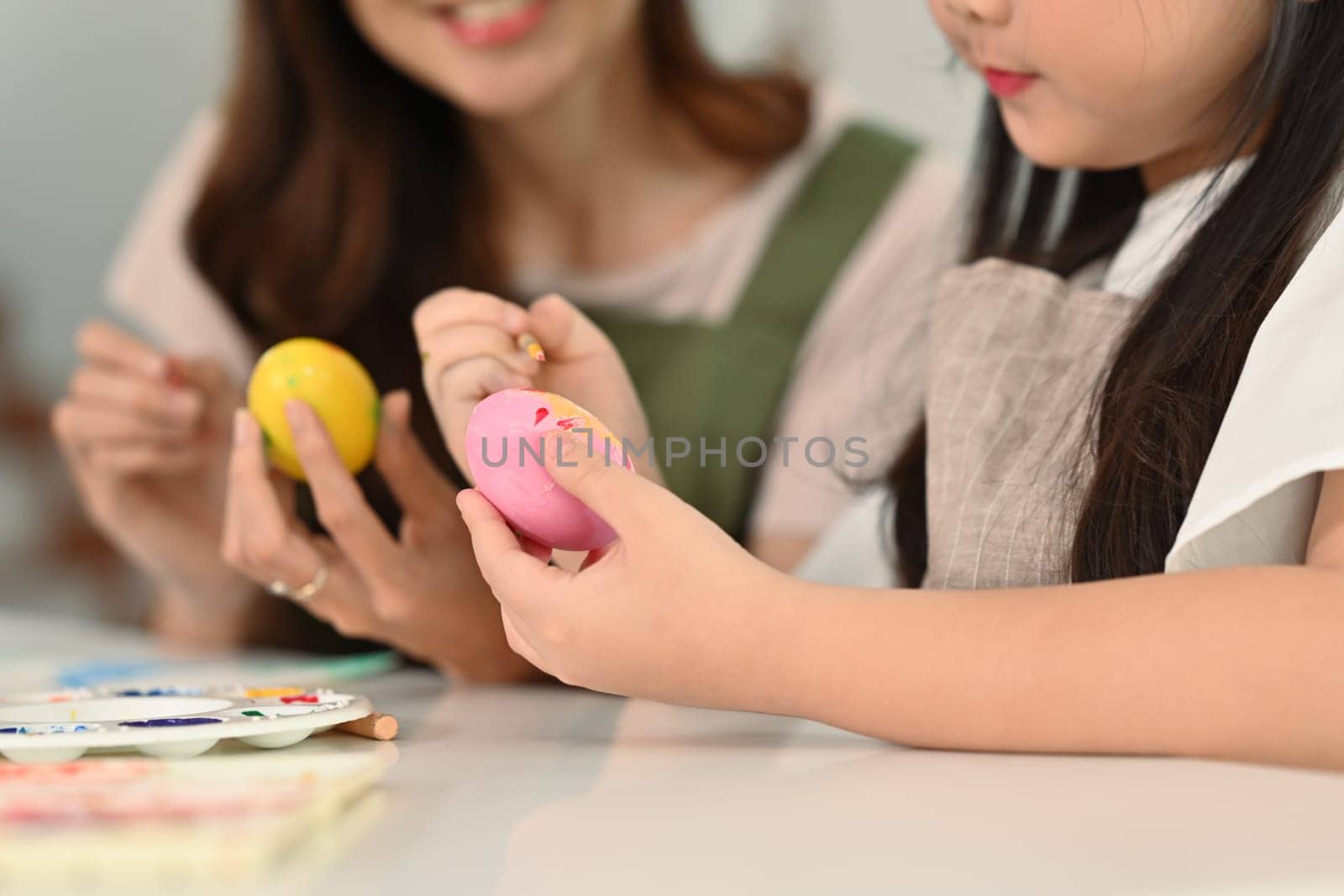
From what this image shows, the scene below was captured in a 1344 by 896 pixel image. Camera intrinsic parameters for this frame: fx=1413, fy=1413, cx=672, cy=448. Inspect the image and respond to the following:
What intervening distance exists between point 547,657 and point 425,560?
357 mm

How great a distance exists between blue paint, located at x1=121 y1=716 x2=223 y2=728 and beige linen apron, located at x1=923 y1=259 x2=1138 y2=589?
1.16 feet

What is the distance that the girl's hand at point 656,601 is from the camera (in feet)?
1.82

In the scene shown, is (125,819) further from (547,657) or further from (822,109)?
(822,109)

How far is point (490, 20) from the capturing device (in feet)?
3.63

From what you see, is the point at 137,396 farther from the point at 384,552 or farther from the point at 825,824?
the point at 825,824

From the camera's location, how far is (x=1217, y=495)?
22.2 inches

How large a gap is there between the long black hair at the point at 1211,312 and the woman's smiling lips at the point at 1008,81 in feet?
0.34

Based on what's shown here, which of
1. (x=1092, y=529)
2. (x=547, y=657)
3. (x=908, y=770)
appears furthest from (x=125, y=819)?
(x=1092, y=529)

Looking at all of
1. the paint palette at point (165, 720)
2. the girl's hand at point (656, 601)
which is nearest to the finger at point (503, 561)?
the girl's hand at point (656, 601)


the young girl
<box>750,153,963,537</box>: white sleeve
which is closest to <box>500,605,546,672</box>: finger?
the young girl

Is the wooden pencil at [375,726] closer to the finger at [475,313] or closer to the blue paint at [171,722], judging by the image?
the blue paint at [171,722]

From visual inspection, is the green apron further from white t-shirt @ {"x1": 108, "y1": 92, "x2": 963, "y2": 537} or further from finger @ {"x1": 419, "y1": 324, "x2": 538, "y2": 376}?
finger @ {"x1": 419, "y1": 324, "x2": 538, "y2": 376}

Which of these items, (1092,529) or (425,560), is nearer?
(1092,529)

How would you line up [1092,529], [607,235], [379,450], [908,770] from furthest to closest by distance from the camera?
[607,235] → [379,450] → [1092,529] → [908,770]
